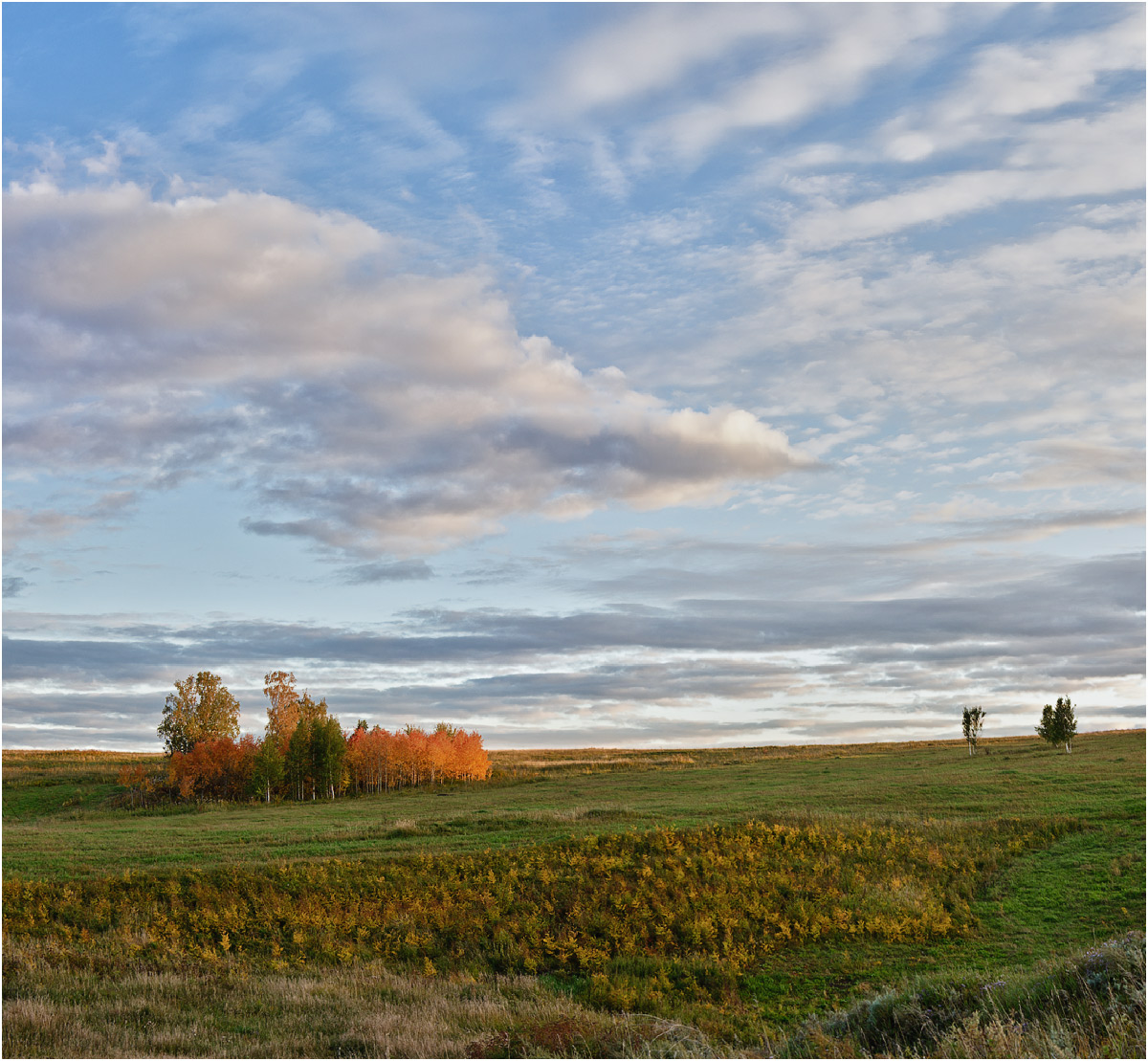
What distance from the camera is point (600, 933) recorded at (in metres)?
24.2

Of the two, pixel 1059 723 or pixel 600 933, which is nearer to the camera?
pixel 600 933

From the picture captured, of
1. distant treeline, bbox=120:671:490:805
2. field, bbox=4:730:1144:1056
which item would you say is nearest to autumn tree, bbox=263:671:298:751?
distant treeline, bbox=120:671:490:805

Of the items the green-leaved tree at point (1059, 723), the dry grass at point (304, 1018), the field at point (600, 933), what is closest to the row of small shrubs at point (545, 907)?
the field at point (600, 933)

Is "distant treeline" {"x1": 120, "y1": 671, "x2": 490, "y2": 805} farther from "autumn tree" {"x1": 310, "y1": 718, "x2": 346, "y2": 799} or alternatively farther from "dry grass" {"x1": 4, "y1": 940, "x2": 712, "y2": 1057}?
"dry grass" {"x1": 4, "y1": 940, "x2": 712, "y2": 1057}

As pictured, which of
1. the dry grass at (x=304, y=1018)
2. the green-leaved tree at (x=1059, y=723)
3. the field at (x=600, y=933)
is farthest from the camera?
the green-leaved tree at (x=1059, y=723)

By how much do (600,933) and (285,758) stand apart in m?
65.9

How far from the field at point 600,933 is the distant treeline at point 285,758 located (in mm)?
37902

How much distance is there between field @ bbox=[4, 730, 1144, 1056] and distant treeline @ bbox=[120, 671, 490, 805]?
37.9 metres

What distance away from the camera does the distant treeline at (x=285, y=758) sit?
8075 centimetres

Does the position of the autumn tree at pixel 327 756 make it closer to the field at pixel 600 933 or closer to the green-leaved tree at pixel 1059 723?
the field at pixel 600 933

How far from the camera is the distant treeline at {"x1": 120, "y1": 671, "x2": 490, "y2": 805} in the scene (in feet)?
265

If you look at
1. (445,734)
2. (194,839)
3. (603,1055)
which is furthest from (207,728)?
(603,1055)

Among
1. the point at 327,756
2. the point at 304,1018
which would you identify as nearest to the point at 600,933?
the point at 304,1018

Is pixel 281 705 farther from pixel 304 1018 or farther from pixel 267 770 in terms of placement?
pixel 304 1018
